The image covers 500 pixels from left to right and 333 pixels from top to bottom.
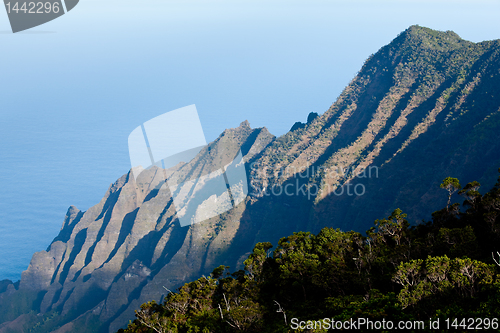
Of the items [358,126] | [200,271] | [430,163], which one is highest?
[358,126]

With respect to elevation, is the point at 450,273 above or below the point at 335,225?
above

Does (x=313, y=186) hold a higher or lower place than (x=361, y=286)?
lower

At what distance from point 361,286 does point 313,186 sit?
213ft

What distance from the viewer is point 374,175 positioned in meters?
89.0

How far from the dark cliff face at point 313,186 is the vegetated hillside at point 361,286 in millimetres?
34731

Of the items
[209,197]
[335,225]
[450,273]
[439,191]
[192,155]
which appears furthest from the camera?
[192,155]

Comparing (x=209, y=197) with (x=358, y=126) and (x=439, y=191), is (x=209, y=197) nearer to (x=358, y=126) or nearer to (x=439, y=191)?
(x=358, y=126)

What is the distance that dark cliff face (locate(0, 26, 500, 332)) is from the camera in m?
81.9

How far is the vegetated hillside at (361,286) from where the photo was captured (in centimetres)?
2506

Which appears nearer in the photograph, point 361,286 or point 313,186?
point 361,286

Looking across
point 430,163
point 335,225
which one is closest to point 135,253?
point 335,225

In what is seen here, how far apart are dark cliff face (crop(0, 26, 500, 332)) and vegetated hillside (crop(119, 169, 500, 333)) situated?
34.7 meters

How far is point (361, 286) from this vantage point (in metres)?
34.0

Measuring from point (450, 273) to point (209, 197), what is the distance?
83413 mm
